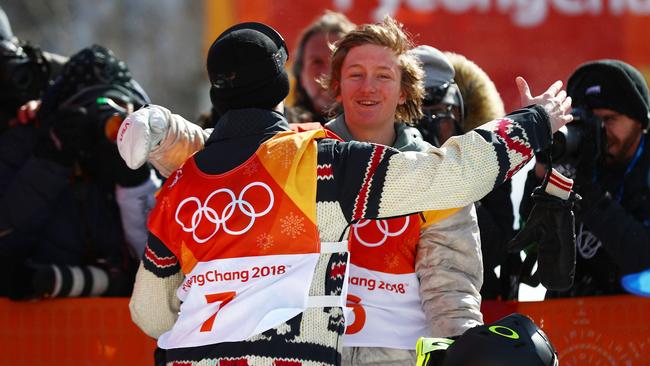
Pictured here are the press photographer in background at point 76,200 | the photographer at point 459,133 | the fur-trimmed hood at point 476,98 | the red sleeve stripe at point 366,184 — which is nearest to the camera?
the red sleeve stripe at point 366,184

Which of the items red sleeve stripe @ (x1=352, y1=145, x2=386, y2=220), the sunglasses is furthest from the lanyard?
red sleeve stripe @ (x1=352, y1=145, x2=386, y2=220)

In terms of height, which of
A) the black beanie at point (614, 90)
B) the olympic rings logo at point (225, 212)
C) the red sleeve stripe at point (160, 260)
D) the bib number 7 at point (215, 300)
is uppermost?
the black beanie at point (614, 90)

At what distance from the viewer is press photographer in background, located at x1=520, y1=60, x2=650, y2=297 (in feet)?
13.1

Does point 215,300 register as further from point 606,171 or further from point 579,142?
point 606,171

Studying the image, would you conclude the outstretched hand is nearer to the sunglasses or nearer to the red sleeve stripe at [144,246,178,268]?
the sunglasses

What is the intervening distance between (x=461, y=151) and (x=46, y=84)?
98.2 inches

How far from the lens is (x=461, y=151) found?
307 centimetres

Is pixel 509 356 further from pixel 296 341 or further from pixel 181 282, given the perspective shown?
pixel 181 282

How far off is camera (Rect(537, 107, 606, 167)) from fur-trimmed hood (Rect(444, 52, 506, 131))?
485mm

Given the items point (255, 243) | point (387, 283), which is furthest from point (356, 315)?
point (255, 243)

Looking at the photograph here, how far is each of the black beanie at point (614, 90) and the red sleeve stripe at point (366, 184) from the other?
149 centimetres

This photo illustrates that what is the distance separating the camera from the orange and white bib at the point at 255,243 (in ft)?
10.1

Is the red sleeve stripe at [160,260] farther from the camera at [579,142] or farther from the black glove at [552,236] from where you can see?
the camera at [579,142]

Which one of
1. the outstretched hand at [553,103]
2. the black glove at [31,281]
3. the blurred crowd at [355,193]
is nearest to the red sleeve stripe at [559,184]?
the blurred crowd at [355,193]
